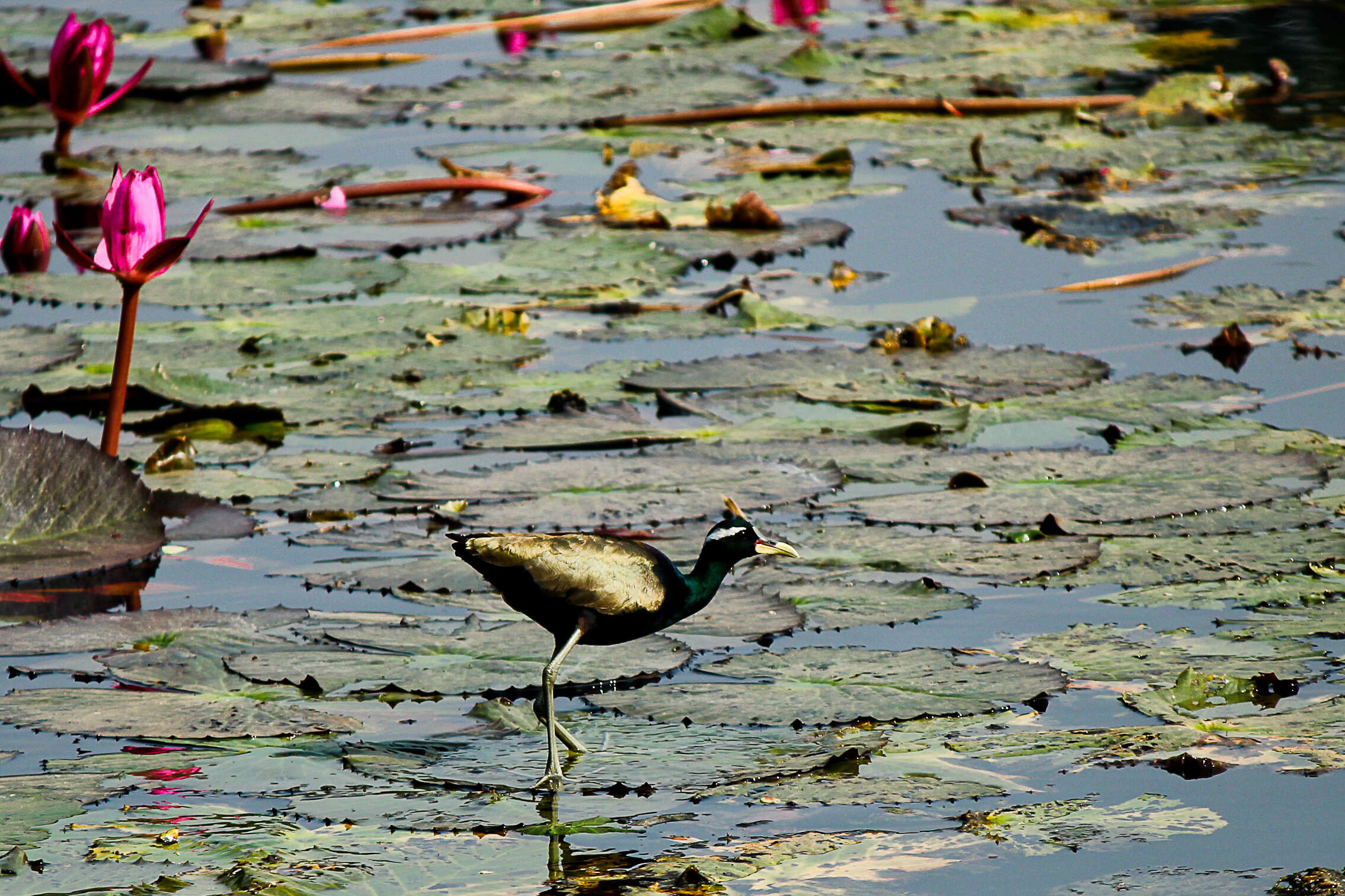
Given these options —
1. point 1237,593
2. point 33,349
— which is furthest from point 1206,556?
point 33,349

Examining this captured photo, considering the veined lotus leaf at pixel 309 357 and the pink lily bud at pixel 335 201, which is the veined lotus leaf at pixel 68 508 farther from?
the pink lily bud at pixel 335 201

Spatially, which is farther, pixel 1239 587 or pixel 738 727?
pixel 1239 587

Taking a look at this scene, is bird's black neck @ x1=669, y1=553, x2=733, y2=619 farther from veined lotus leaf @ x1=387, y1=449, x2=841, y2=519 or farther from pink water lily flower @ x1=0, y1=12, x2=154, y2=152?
pink water lily flower @ x1=0, y1=12, x2=154, y2=152

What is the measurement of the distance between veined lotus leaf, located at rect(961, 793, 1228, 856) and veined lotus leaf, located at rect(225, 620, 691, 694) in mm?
692

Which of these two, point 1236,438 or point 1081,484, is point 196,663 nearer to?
point 1081,484

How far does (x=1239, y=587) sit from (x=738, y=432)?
4.08 ft

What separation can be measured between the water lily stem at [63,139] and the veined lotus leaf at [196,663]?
12.5 feet

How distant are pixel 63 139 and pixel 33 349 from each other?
88.7 inches

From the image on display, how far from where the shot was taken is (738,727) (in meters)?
2.63

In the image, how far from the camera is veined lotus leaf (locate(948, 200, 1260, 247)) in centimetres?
559

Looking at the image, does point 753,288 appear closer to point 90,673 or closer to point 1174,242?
point 1174,242

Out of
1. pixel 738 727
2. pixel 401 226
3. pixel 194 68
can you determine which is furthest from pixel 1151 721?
pixel 194 68

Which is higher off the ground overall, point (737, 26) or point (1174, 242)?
point (737, 26)

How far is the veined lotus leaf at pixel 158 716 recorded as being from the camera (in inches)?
101
